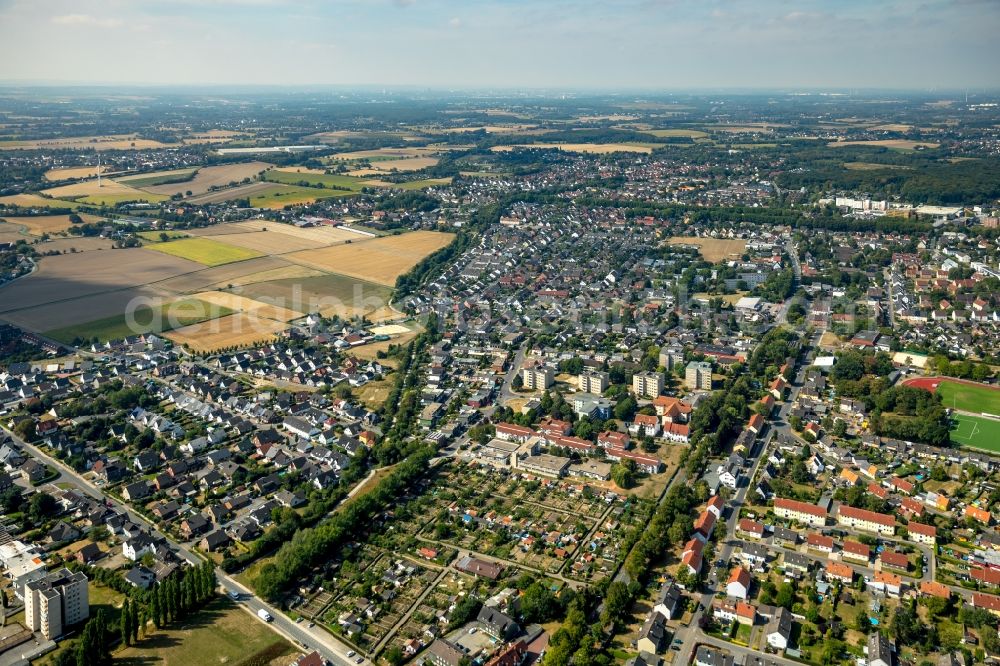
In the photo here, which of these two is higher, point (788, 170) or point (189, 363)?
point (788, 170)

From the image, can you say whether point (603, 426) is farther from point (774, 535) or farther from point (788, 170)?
point (788, 170)

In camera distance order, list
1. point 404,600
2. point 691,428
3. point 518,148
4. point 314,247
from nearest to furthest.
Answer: point 404,600 < point 691,428 < point 314,247 < point 518,148

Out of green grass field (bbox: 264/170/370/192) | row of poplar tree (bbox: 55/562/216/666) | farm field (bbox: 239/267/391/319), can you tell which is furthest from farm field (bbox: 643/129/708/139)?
row of poplar tree (bbox: 55/562/216/666)

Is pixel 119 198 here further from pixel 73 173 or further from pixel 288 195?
pixel 73 173

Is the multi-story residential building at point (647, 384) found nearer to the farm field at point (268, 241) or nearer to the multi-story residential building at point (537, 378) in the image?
the multi-story residential building at point (537, 378)

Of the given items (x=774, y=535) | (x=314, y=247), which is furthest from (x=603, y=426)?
(x=314, y=247)

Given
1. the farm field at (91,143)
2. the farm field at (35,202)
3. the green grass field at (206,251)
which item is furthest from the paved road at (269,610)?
the farm field at (91,143)
